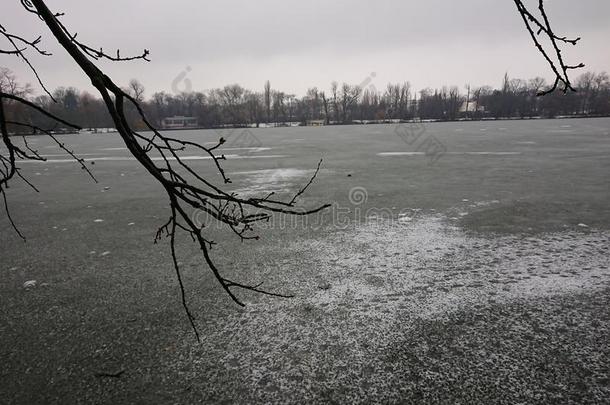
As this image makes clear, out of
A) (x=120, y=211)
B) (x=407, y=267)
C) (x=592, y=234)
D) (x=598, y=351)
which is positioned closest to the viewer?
(x=598, y=351)

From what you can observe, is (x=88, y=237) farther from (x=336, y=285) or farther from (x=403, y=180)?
(x=403, y=180)

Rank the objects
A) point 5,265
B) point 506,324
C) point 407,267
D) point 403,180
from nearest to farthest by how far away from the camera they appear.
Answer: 1. point 506,324
2. point 407,267
3. point 5,265
4. point 403,180

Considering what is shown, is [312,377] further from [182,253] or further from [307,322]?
[182,253]

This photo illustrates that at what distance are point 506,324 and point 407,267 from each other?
4.73ft

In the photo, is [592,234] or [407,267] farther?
[592,234]

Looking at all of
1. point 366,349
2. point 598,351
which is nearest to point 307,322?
point 366,349

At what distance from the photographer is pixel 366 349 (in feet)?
9.78

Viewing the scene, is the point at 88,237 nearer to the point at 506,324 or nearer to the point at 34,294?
the point at 34,294

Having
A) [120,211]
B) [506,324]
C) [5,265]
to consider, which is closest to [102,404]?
[506,324]

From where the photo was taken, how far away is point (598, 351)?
112 inches

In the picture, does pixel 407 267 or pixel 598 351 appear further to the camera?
pixel 407 267

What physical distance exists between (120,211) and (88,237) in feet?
6.06

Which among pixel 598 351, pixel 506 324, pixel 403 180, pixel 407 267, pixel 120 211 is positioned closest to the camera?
pixel 598 351

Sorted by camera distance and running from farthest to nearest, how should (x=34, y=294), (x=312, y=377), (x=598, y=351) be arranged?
(x=34, y=294) < (x=598, y=351) < (x=312, y=377)
